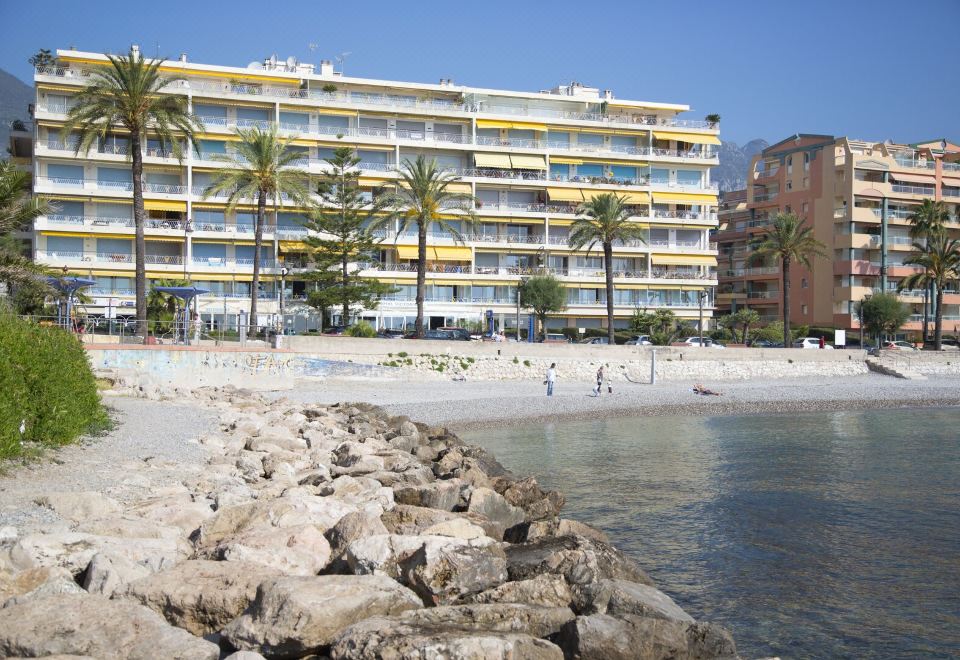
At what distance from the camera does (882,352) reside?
51438 mm

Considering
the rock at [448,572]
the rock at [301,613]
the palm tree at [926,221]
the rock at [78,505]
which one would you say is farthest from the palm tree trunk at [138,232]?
the palm tree at [926,221]

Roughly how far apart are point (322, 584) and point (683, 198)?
61.7m

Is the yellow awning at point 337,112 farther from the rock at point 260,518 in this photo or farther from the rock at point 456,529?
the rock at point 456,529

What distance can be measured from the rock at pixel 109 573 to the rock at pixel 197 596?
0.36 ft

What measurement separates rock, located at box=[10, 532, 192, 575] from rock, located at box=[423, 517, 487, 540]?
2.68 meters

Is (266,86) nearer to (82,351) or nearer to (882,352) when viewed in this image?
(882,352)

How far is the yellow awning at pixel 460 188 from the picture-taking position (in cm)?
6038

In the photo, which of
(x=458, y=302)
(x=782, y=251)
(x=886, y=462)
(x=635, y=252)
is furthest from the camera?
(x=635, y=252)

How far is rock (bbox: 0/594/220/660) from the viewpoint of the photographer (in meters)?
5.94

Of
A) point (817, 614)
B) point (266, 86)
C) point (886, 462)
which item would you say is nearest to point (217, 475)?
point (817, 614)

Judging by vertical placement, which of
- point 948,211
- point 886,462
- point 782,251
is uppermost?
point 948,211

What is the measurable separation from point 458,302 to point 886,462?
1591 inches

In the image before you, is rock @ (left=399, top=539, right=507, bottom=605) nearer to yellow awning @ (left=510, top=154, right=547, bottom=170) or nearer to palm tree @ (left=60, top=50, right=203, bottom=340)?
palm tree @ (left=60, top=50, right=203, bottom=340)

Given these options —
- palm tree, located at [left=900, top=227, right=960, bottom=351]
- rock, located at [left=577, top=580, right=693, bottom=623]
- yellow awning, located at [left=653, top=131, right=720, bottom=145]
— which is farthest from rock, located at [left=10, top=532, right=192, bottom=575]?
yellow awning, located at [left=653, top=131, right=720, bottom=145]
